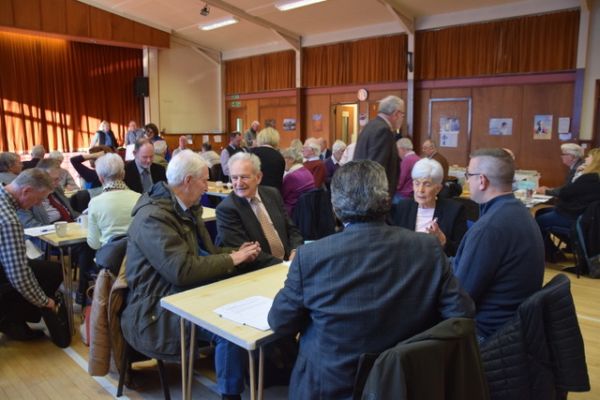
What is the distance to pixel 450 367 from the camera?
1400mm

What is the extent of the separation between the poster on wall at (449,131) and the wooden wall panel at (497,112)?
32cm

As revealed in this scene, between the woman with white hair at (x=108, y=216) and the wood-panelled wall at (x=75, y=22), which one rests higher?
the wood-panelled wall at (x=75, y=22)

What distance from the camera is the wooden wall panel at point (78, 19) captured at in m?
9.98

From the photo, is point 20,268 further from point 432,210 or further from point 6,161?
point 432,210

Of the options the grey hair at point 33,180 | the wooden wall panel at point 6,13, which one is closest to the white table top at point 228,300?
the grey hair at point 33,180

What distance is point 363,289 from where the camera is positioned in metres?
1.46

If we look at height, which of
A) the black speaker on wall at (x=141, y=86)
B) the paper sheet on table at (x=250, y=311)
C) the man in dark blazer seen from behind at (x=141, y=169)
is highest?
the black speaker on wall at (x=141, y=86)

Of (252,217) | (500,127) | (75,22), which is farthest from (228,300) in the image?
(75,22)

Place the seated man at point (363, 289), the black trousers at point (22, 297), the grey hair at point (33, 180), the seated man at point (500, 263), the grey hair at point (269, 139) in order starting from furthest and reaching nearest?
the grey hair at point (269, 139)
the black trousers at point (22, 297)
the grey hair at point (33, 180)
the seated man at point (500, 263)
the seated man at point (363, 289)

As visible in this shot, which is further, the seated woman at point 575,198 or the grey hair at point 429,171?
the seated woman at point 575,198

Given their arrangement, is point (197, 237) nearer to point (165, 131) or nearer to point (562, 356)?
point (562, 356)

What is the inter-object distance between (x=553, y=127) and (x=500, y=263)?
6.90 m

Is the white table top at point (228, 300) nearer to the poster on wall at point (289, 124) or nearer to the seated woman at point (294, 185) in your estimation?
the seated woman at point (294, 185)

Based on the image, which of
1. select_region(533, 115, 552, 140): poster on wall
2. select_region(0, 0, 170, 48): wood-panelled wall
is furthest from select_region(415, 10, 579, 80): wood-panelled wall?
select_region(0, 0, 170, 48): wood-panelled wall
